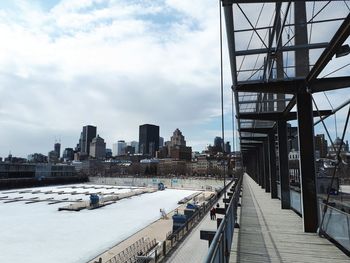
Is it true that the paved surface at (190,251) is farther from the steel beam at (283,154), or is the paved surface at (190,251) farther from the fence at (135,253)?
the steel beam at (283,154)

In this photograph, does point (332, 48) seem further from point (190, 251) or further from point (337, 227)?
point (190, 251)

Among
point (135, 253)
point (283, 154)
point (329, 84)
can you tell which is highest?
point (329, 84)

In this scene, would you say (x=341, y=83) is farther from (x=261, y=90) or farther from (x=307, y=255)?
(x=307, y=255)

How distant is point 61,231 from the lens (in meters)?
33.2

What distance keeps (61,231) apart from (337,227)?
31.1 meters

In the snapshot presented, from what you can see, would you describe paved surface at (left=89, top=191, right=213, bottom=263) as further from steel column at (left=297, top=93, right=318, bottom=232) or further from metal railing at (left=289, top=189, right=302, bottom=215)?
steel column at (left=297, top=93, right=318, bottom=232)

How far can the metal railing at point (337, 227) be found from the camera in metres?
6.74

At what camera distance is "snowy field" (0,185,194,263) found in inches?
943

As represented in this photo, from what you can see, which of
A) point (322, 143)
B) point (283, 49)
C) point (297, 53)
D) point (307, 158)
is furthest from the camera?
point (322, 143)

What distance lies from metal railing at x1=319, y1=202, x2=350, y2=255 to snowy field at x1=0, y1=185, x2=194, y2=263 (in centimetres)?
A: 1845

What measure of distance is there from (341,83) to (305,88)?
0.97 m

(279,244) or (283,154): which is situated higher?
(283,154)

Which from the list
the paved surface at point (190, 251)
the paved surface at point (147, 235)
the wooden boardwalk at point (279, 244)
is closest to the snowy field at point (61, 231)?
the paved surface at point (147, 235)

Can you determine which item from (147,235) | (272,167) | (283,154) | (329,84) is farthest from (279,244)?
(147,235)
